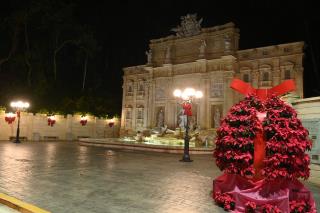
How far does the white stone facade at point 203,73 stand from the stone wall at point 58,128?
228 centimetres

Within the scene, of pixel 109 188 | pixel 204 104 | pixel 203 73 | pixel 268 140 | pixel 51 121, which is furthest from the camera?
pixel 51 121

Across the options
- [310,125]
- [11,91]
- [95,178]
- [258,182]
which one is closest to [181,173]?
[95,178]

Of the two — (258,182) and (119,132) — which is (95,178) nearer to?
(258,182)

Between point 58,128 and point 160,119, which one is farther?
Answer: point 160,119

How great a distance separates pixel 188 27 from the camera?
31.4m

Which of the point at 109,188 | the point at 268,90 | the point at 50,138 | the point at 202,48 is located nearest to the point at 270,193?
the point at 268,90

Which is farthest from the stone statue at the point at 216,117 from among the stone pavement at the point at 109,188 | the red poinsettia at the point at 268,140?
the red poinsettia at the point at 268,140

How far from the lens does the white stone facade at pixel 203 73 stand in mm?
26016

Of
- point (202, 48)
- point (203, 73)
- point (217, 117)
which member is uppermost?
point (202, 48)

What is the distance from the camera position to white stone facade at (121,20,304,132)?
85.4 feet

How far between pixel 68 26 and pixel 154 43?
10.3m

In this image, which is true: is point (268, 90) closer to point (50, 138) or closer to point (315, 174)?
point (315, 174)

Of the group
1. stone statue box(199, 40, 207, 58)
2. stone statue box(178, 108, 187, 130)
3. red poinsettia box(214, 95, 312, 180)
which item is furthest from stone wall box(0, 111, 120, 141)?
red poinsettia box(214, 95, 312, 180)

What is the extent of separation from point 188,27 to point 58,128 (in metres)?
16.0
